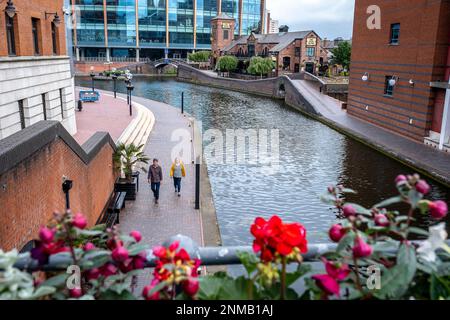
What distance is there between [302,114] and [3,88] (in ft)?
93.2

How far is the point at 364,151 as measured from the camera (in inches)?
872

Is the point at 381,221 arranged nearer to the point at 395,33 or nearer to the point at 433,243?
the point at 433,243

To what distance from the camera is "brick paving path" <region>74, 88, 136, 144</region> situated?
20.4m

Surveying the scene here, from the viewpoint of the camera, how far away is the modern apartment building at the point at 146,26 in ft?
289

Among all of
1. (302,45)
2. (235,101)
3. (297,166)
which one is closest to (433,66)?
(297,166)

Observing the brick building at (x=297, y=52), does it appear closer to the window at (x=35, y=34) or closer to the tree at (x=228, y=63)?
the tree at (x=228, y=63)

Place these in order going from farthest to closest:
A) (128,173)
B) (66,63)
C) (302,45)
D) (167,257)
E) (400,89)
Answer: (302,45) < (400,89) < (66,63) < (128,173) < (167,257)

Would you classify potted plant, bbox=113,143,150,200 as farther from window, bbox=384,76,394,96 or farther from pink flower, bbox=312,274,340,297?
window, bbox=384,76,394,96

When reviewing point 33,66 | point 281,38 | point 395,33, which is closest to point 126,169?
point 33,66

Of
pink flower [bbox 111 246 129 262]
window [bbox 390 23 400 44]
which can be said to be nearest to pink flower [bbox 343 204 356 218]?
pink flower [bbox 111 246 129 262]

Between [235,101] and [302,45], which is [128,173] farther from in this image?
[302,45]

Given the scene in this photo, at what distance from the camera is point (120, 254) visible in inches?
72.0

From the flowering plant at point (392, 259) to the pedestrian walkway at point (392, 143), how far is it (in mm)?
15874

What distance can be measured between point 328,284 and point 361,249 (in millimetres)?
189
